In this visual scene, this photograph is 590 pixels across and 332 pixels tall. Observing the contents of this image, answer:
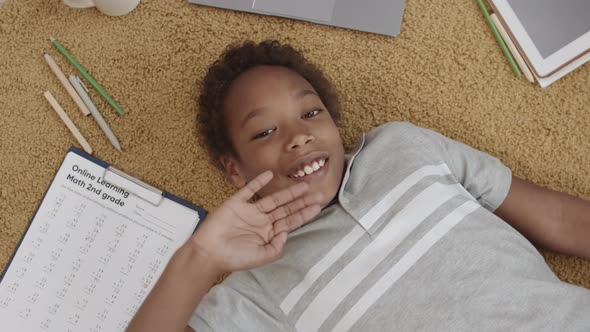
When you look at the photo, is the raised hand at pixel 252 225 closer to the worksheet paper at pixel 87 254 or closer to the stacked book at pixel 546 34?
the worksheet paper at pixel 87 254

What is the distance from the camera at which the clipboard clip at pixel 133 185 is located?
3.10ft

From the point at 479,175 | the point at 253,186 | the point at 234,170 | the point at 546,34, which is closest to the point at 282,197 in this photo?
the point at 253,186

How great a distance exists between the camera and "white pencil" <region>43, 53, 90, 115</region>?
38.1 inches

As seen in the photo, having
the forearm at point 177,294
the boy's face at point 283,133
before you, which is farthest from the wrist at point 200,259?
the boy's face at point 283,133

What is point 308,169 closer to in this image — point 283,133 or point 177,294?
point 283,133

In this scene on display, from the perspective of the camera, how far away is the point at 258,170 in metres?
0.76

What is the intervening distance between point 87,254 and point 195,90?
37 centimetres

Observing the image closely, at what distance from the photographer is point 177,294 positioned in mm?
685

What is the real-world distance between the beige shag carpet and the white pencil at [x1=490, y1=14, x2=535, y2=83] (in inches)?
0.6

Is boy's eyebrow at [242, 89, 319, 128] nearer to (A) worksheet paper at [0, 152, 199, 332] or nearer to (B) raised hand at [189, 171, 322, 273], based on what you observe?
(B) raised hand at [189, 171, 322, 273]

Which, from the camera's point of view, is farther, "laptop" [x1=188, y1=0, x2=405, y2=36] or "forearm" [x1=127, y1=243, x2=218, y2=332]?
"laptop" [x1=188, y1=0, x2=405, y2=36]

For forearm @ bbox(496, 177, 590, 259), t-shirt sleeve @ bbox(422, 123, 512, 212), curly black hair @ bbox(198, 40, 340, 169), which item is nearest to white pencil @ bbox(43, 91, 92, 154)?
curly black hair @ bbox(198, 40, 340, 169)

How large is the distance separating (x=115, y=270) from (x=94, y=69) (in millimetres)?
387

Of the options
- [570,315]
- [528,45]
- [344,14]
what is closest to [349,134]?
[344,14]
